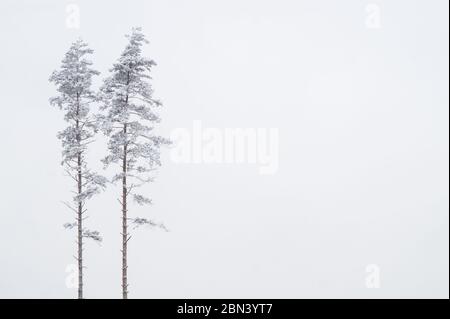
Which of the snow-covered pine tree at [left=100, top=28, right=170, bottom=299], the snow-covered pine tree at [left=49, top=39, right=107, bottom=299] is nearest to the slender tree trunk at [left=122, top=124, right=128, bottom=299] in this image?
the snow-covered pine tree at [left=100, top=28, right=170, bottom=299]

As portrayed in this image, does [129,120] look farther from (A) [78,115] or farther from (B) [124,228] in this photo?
(B) [124,228]

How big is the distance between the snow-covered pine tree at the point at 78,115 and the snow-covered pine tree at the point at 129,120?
1153mm

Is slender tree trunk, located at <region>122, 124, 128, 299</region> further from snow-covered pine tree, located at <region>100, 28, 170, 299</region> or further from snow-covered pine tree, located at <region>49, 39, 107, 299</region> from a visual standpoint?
snow-covered pine tree, located at <region>49, 39, 107, 299</region>

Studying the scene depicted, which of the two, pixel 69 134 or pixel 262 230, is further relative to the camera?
pixel 262 230

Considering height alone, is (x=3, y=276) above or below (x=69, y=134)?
below

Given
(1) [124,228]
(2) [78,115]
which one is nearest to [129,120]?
(2) [78,115]

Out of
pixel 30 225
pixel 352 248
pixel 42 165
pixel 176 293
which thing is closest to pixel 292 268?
pixel 352 248

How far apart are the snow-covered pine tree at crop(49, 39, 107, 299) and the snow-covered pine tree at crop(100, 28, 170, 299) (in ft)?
3.78

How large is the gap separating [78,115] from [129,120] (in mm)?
2728

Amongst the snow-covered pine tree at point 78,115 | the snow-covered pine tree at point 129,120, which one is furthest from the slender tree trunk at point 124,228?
the snow-covered pine tree at point 78,115

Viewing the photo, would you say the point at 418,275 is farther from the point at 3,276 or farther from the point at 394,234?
the point at 3,276

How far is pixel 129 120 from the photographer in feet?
96.9
